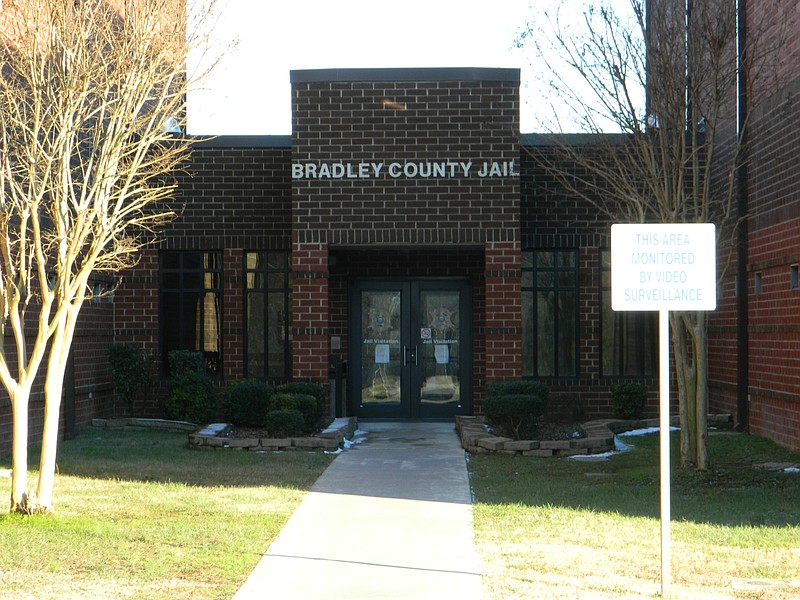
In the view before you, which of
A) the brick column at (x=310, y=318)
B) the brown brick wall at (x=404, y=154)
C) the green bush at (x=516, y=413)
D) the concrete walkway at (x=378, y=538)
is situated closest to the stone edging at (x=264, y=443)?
the concrete walkway at (x=378, y=538)

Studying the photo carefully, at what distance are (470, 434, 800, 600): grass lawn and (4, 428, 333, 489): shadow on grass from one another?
7.19ft

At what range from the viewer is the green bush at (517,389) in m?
15.3

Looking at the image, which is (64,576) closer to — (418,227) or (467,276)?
(418,227)

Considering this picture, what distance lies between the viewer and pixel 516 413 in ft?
48.0

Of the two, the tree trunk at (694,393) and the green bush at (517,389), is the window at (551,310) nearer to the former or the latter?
the green bush at (517,389)

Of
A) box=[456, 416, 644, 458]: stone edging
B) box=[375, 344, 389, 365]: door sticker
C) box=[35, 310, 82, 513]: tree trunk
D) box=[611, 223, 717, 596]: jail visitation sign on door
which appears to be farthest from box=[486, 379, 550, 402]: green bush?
box=[611, 223, 717, 596]: jail visitation sign on door

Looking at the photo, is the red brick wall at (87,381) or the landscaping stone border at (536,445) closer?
the landscaping stone border at (536,445)

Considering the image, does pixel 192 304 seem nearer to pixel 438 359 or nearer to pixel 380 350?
pixel 380 350

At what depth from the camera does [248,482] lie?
11406 millimetres

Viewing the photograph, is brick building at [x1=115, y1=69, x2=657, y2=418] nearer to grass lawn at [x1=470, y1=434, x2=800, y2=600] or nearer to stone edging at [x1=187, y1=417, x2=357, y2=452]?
stone edging at [x1=187, y1=417, x2=357, y2=452]

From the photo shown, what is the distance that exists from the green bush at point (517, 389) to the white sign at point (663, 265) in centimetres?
841

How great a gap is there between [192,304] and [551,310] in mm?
6214

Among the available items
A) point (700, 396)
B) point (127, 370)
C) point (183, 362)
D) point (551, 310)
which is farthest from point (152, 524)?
point (551, 310)

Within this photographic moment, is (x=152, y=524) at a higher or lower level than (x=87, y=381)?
lower
